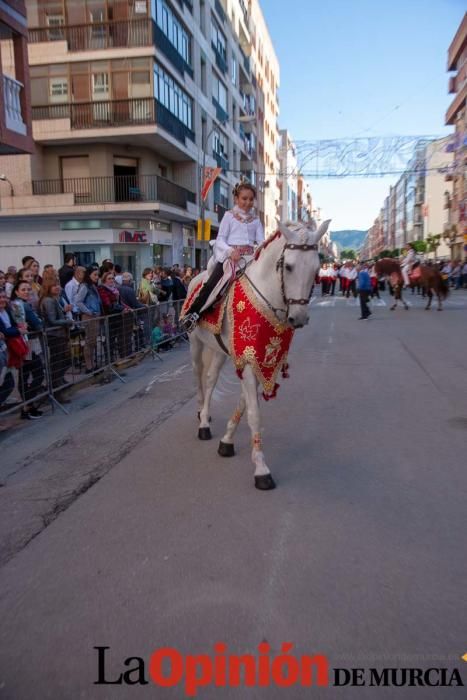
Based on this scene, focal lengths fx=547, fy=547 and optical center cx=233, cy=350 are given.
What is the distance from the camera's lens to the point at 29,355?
270 inches

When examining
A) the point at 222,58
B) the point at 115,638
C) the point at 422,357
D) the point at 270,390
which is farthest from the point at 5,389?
the point at 222,58

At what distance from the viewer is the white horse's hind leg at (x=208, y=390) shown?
19.1 feet

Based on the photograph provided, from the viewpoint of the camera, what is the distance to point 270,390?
471 centimetres

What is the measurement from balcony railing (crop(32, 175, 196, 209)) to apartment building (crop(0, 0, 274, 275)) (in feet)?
0.16

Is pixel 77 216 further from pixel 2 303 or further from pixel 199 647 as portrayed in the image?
pixel 199 647

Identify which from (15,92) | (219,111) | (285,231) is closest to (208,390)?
(285,231)

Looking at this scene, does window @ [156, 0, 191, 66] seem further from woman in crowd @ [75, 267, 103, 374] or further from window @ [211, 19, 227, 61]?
woman in crowd @ [75, 267, 103, 374]

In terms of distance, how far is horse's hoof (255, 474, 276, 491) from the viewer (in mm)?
4391

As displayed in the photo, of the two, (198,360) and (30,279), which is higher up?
(30,279)

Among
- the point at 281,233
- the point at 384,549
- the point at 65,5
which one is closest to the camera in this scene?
the point at 384,549

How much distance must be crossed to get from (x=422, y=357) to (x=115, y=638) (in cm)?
927

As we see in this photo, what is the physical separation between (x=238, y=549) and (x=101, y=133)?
25769 mm

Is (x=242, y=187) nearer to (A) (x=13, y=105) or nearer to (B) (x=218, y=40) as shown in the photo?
(A) (x=13, y=105)

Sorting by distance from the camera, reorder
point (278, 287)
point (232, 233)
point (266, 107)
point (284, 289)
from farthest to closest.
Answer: point (266, 107)
point (232, 233)
point (278, 287)
point (284, 289)
